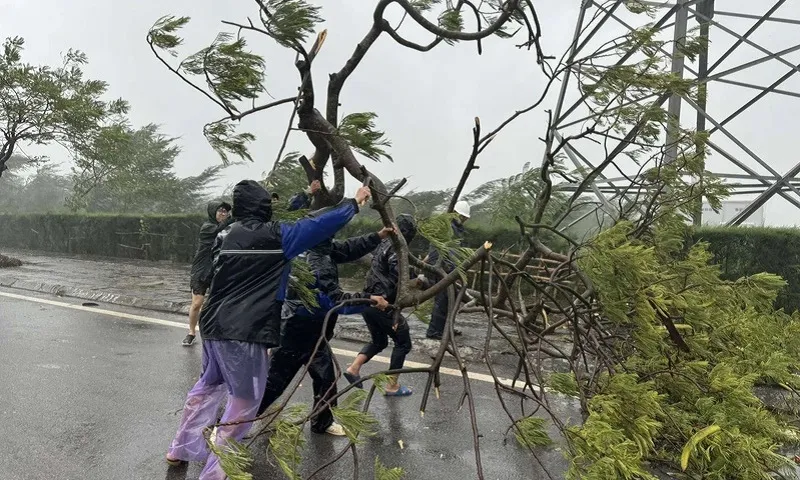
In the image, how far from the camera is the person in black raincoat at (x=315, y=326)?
383 centimetres

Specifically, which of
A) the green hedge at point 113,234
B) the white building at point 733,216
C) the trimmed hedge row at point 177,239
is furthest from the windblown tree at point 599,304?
the green hedge at point 113,234

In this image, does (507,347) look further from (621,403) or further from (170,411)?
(621,403)

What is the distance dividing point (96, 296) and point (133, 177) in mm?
8396

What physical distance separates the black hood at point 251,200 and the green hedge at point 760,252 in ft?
22.7

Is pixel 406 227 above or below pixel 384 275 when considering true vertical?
above

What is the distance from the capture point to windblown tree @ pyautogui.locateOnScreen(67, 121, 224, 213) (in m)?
14.6

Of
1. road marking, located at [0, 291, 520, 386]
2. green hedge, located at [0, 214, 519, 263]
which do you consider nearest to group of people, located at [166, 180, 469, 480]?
road marking, located at [0, 291, 520, 386]

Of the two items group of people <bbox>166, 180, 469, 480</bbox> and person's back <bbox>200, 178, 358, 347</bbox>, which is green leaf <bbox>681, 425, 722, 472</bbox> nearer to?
group of people <bbox>166, 180, 469, 480</bbox>

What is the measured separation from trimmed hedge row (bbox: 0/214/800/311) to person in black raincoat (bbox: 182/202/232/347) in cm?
314

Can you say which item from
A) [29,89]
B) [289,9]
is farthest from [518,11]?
[29,89]

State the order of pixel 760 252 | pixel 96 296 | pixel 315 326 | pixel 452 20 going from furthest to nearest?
pixel 96 296, pixel 760 252, pixel 315 326, pixel 452 20

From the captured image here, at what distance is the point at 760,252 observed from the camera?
8133 mm

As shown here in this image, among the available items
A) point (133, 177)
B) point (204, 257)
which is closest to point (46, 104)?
point (133, 177)

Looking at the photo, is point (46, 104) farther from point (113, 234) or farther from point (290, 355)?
point (290, 355)
